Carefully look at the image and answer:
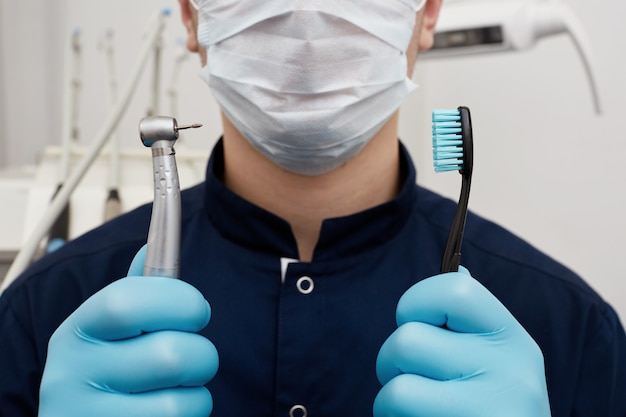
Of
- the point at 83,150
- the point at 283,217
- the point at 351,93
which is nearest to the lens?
the point at 351,93

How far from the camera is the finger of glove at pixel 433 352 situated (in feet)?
1.90

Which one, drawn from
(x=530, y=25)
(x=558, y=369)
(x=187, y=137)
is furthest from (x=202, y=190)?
(x=187, y=137)

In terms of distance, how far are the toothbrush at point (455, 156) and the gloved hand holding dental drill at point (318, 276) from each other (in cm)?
3

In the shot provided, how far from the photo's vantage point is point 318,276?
0.79 m

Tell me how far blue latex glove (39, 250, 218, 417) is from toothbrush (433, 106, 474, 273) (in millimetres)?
220

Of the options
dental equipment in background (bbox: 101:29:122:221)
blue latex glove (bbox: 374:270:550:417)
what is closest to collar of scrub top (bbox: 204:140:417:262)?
blue latex glove (bbox: 374:270:550:417)

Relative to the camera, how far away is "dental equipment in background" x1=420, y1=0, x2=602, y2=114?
125 cm

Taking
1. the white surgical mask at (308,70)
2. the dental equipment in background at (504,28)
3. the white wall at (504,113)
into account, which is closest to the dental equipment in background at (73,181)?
the white wall at (504,113)

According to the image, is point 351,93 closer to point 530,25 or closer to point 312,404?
point 312,404

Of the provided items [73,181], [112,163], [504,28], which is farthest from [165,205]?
[504,28]

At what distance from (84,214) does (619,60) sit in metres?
1.10

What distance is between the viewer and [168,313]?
561 millimetres

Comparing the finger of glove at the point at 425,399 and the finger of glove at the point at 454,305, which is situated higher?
the finger of glove at the point at 454,305

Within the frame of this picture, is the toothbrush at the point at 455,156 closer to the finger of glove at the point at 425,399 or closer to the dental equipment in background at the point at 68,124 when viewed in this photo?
the finger of glove at the point at 425,399
